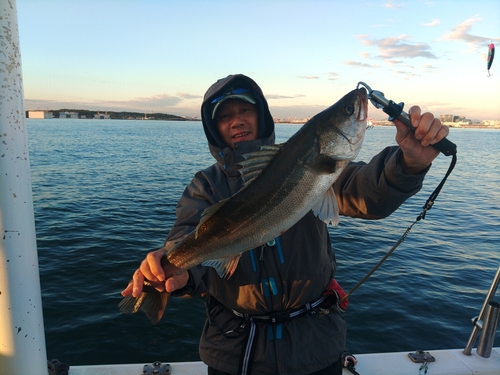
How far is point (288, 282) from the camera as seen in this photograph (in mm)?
3361

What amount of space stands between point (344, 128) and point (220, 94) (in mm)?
1804

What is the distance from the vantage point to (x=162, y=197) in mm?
20734

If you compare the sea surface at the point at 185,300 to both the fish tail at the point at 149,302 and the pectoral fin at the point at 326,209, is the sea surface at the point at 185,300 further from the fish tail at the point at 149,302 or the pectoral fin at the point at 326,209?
the pectoral fin at the point at 326,209

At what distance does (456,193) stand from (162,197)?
1938 cm

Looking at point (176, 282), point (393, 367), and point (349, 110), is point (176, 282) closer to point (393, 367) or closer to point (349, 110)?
point (349, 110)

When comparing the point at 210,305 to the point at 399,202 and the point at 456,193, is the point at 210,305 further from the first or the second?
the point at 456,193

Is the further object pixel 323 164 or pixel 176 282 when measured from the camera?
pixel 176 282

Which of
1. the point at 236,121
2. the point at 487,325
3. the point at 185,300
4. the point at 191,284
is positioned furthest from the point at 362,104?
the point at 185,300

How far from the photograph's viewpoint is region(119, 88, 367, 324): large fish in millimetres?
3031

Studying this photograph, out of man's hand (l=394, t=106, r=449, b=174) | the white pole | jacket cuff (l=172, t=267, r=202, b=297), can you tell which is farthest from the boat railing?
the white pole

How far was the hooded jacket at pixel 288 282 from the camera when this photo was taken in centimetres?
317

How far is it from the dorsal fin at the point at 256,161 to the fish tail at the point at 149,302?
140cm

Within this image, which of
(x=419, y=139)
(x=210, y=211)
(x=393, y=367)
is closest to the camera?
(x=419, y=139)

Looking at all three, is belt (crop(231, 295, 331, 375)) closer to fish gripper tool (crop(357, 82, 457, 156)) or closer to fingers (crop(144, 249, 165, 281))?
fingers (crop(144, 249, 165, 281))
